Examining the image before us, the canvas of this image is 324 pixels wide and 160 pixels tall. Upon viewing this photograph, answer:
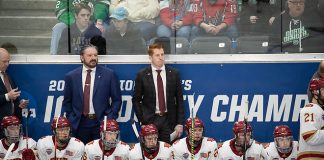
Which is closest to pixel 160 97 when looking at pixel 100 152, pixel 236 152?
pixel 100 152

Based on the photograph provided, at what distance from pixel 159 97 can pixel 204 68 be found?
0.75 meters

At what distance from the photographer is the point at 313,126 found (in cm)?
955

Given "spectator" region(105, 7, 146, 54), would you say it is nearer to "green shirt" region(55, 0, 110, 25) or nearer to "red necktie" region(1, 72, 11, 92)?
"green shirt" region(55, 0, 110, 25)

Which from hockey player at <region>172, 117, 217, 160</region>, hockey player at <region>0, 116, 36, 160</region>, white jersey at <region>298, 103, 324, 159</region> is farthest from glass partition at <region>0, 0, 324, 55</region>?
white jersey at <region>298, 103, 324, 159</region>

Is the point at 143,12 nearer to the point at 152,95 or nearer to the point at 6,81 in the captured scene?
the point at 152,95

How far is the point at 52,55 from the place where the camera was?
38.3ft

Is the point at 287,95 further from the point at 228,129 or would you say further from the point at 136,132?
the point at 136,132

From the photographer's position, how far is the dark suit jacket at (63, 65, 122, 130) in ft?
36.6

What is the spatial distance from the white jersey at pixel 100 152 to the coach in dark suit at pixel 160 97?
2.04ft

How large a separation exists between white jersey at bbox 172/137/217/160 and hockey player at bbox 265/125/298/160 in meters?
0.60

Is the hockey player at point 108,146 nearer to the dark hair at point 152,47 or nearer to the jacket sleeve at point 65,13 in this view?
the dark hair at point 152,47

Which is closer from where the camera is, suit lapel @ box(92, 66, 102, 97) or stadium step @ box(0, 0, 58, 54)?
suit lapel @ box(92, 66, 102, 97)

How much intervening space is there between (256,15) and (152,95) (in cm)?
150

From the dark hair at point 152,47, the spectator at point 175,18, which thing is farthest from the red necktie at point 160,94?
the spectator at point 175,18
